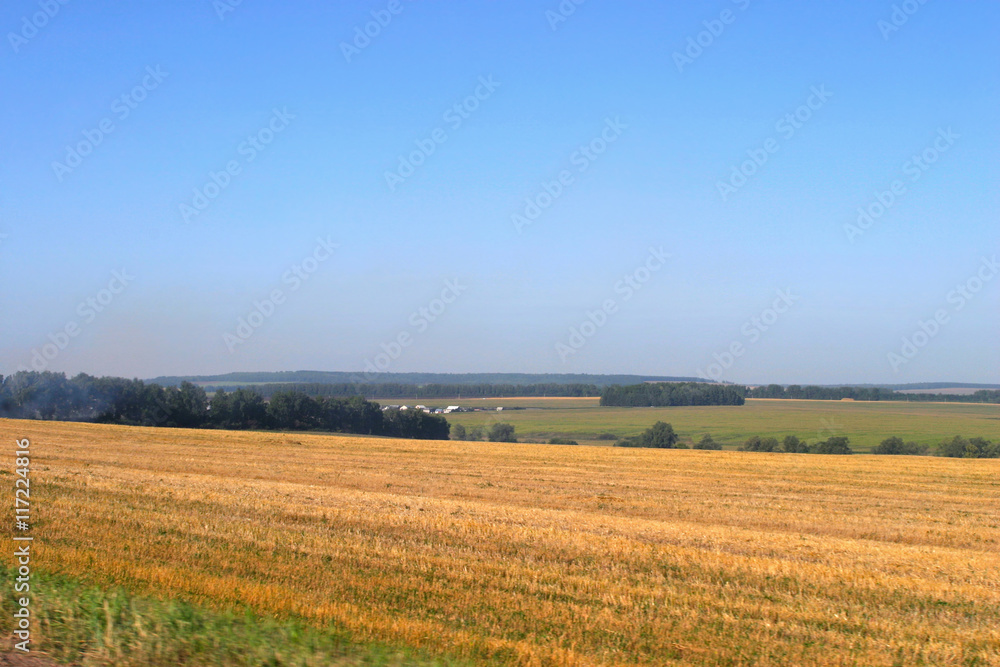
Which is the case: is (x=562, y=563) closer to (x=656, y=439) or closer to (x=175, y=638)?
(x=175, y=638)

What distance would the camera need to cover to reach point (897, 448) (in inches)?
2039

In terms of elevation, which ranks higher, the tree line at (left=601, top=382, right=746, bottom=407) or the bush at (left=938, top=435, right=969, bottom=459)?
the tree line at (left=601, top=382, right=746, bottom=407)

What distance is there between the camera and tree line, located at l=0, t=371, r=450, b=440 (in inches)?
2479

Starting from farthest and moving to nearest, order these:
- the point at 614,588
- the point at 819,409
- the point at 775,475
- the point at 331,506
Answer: the point at 819,409, the point at 775,475, the point at 331,506, the point at 614,588

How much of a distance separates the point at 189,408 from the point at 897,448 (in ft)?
184

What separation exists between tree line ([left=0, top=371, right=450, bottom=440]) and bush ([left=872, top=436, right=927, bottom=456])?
36.9 meters

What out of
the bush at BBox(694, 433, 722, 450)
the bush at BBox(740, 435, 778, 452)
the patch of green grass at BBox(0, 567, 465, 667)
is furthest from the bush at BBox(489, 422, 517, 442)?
the patch of green grass at BBox(0, 567, 465, 667)

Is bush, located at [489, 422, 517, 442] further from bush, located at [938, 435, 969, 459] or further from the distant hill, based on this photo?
the distant hill

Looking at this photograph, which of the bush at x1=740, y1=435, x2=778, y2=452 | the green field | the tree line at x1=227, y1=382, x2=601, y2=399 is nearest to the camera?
the bush at x1=740, y1=435, x2=778, y2=452

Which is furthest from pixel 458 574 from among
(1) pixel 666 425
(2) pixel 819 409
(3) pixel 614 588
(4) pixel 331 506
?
(2) pixel 819 409

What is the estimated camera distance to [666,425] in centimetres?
6256

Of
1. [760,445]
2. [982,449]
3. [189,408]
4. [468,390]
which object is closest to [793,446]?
[760,445]

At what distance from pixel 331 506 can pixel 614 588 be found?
7488 mm

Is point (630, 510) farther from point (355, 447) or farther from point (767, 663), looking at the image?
point (355, 447)
